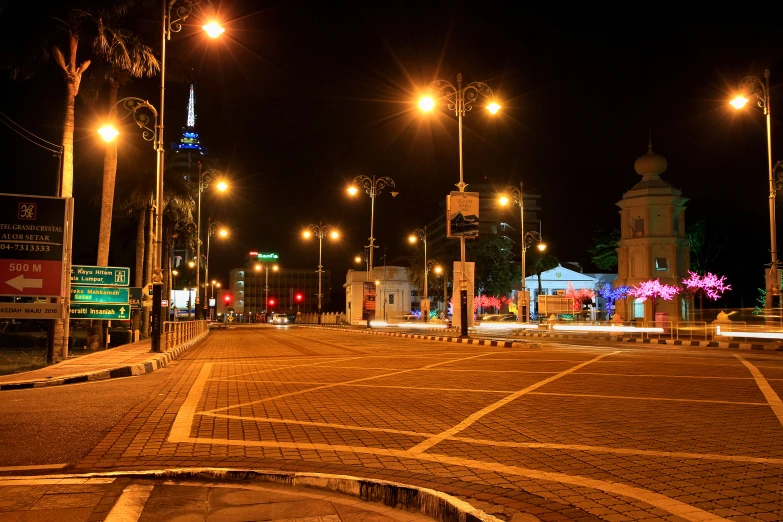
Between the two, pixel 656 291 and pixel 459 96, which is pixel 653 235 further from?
pixel 459 96

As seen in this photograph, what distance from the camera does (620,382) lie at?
1377 centimetres

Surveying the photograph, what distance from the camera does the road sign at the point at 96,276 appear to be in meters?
24.6

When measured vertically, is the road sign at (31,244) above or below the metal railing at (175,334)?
above

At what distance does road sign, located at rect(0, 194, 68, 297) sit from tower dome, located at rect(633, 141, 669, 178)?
5526cm

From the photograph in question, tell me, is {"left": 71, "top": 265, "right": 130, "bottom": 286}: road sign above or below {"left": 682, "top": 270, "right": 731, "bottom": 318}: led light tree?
below

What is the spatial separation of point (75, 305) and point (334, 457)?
20.2 meters

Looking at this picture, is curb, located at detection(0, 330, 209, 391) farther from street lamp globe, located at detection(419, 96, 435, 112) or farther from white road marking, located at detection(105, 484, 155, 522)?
street lamp globe, located at detection(419, 96, 435, 112)

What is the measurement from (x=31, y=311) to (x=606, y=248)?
273ft

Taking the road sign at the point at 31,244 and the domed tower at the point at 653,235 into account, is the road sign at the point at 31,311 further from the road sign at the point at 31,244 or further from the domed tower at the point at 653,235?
the domed tower at the point at 653,235

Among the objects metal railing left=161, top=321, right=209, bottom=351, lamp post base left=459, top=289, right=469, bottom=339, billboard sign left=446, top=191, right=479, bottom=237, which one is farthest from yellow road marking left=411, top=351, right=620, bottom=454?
lamp post base left=459, top=289, right=469, bottom=339

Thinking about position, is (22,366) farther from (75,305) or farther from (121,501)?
(121,501)

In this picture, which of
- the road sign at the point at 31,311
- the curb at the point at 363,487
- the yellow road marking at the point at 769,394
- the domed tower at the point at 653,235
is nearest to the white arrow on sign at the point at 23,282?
the road sign at the point at 31,311

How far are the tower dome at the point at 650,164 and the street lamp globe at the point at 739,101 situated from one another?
3672 centimetres

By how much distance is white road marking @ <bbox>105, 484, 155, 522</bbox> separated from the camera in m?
5.39
